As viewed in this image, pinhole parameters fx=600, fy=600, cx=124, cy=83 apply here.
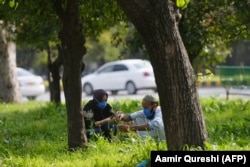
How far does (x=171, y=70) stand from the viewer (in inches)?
241

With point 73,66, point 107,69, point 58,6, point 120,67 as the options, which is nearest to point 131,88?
point 120,67

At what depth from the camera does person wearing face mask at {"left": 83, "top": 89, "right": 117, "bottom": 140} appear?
9.01m

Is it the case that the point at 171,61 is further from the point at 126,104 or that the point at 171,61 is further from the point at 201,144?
the point at 126,104

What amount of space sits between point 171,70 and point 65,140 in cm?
360

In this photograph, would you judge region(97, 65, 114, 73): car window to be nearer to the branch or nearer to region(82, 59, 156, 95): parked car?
region(82, 59, 156, 95): parked car

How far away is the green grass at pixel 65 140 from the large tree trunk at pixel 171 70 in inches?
12.4

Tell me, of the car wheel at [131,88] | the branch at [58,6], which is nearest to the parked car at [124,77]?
the car wheel at [131,88]

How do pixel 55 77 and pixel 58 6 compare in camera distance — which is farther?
pixel 55 77

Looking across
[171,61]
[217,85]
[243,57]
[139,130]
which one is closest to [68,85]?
[139,130]

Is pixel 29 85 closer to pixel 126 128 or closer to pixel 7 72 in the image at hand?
pixel 7 72

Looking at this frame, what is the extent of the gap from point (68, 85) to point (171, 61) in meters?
2.25

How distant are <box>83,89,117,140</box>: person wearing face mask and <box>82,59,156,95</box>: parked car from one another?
1516cm

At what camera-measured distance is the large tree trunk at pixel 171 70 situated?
6.10m

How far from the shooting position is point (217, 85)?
3188 cm
